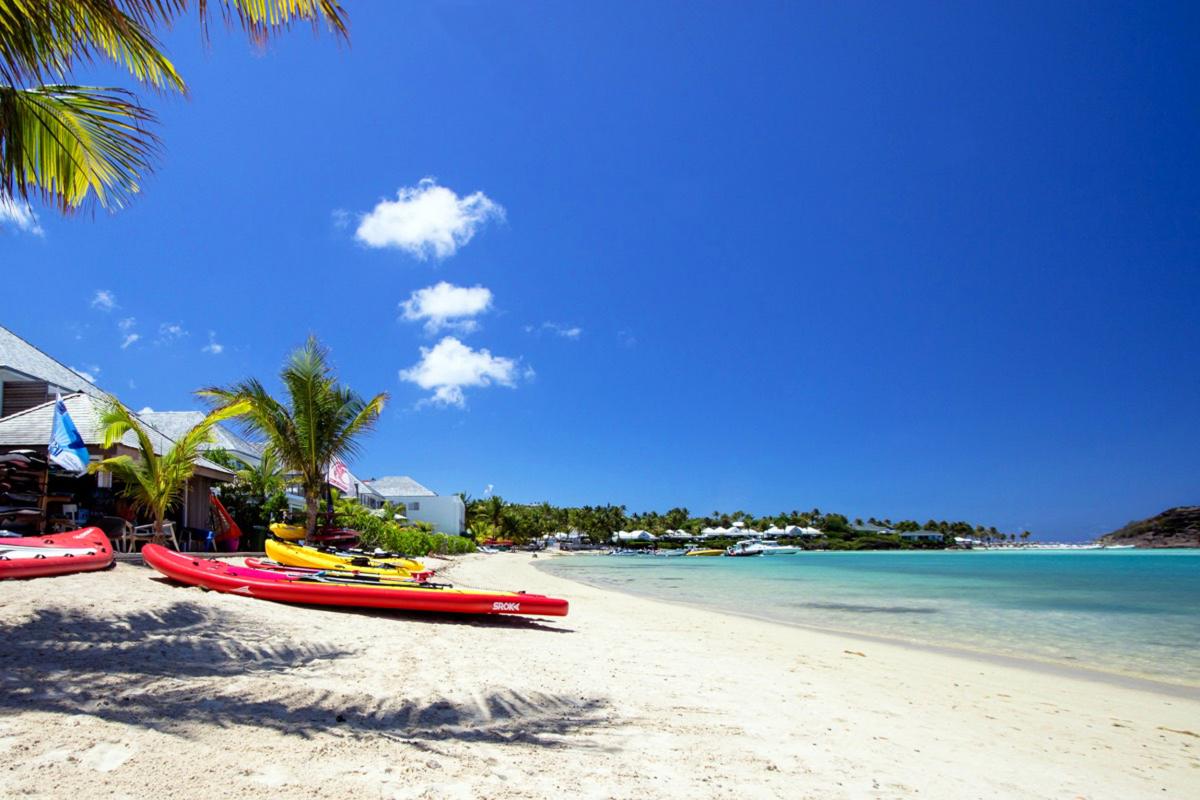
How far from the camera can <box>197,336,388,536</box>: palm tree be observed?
520 inches

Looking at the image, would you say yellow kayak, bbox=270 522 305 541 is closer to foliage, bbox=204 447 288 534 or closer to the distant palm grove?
foliage, bbox=204 447 288 534

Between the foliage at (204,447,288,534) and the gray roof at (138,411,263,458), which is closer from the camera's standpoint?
the foliage at (204,447,288,534)

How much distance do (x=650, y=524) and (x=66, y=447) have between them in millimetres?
114631

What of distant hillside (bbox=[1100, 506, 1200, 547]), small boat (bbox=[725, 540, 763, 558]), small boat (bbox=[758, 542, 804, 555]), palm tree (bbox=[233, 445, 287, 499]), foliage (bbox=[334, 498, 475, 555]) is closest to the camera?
palm tree (bbox=[233, 445, 287, 499])

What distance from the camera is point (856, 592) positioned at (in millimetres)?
23656

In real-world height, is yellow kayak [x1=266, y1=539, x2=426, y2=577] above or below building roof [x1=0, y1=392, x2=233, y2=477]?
below

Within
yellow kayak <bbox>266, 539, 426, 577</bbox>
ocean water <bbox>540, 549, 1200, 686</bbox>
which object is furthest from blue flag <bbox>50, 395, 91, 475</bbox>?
ocean water <bbox>540, 549, 1200, 686</bbox>

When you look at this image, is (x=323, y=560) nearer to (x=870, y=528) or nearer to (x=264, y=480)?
(x=264, y=480)

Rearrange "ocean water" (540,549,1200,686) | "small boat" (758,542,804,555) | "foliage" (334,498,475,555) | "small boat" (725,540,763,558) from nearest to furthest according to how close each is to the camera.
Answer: "ocean water" (540,549,1200,686) → "foliage" (334,498,475,555) → "small boat" (725,540,763,558) → "small boat" (758,542,804,555)

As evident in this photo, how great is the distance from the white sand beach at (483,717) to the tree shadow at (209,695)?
0.07ft

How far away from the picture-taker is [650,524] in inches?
4771

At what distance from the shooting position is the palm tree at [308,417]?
1320cm

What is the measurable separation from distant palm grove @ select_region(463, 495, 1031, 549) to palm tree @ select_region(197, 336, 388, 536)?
54072 mm

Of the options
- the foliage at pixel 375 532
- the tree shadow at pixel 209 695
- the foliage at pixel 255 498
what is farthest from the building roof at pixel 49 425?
the tree shadow at pixel 209 695
